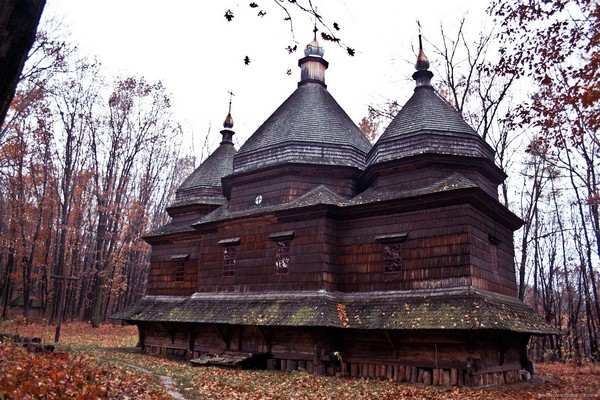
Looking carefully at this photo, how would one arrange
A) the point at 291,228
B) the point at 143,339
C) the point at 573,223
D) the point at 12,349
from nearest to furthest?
the point at 12,349
the point at 291,228
the point at 143,339
the point at 573,223

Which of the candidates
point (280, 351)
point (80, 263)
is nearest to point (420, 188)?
point (280, 351)

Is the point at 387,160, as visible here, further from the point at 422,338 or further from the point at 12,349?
the point at 12,349

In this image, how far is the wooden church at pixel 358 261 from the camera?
542 inches

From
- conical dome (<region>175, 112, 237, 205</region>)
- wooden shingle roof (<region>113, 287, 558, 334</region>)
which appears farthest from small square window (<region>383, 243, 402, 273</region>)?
conical dome (<region>175, 112, 237, 205</region>)

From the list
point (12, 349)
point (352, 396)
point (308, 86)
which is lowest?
point (352, 396)

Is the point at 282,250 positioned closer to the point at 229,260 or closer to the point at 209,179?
the point at 229,260

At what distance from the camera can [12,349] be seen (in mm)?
9938

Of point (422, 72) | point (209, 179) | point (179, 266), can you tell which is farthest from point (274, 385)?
point (209, 179)

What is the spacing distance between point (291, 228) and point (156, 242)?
9436 mm

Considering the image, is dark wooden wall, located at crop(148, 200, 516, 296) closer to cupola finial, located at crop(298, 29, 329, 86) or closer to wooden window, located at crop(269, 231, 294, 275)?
wooden window, located at crop(269, 231, 294, 275)

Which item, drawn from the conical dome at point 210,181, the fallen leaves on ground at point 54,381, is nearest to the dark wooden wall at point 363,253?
the conical dome at point 210,181

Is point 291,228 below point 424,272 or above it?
above

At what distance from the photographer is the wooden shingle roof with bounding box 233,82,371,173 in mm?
18719

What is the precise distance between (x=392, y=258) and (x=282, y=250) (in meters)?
3.96
